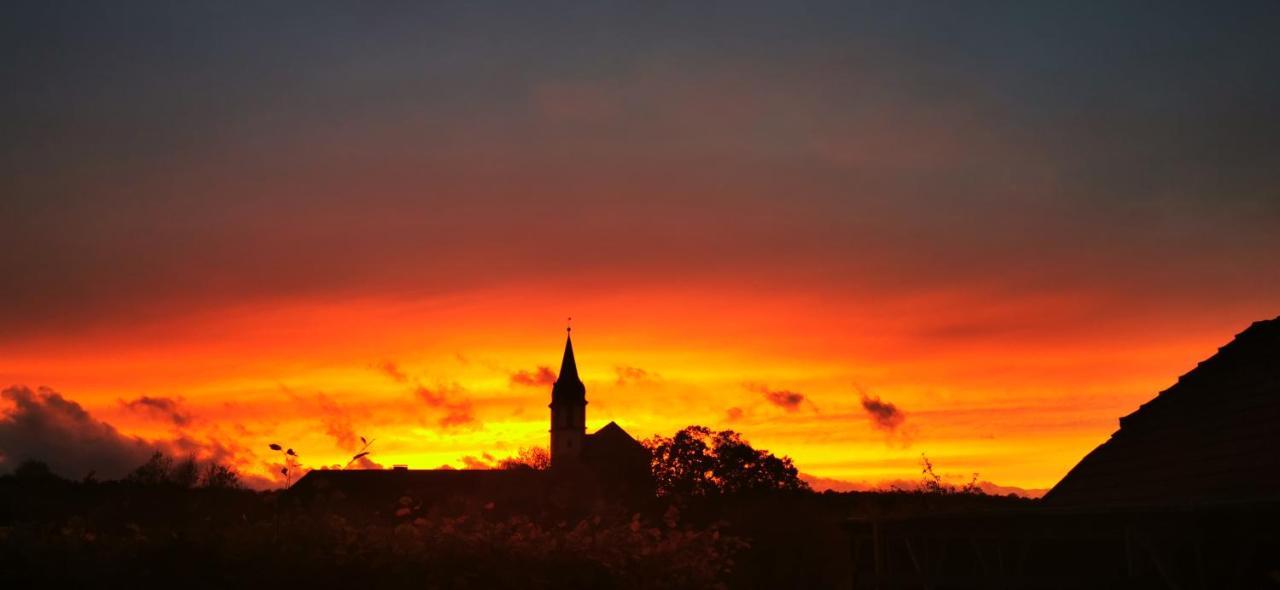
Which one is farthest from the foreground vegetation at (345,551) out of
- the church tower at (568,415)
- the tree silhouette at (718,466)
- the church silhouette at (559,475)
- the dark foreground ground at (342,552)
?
the church tower at (568,415)

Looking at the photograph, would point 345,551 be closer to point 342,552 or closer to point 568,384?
point 342,552

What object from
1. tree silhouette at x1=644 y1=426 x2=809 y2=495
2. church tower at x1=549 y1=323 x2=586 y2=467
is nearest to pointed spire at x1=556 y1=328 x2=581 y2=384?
church tower at x1=549 y1=323 x2=586 y2=467

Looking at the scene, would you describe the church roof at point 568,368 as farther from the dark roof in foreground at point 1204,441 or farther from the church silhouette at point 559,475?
the dark roof in foreground at point 1204,441

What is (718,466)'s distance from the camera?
219 ft

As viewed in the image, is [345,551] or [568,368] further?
[568,368]

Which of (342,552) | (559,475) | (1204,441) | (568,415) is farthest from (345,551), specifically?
(568,415)

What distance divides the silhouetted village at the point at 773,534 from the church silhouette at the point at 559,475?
10.1 meters

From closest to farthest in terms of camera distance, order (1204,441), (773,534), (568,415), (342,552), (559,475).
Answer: (342,552) → (1204,441) → (773,534) → (559,475) → (568,415)

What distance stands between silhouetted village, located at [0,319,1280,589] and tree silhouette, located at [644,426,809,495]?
21943 mm

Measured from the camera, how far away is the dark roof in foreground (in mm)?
18203

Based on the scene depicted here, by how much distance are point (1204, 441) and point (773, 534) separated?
72.3 feet

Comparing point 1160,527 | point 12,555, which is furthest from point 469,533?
point 1160,527

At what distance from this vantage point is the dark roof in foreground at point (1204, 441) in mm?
18203

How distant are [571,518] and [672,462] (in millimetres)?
33554
